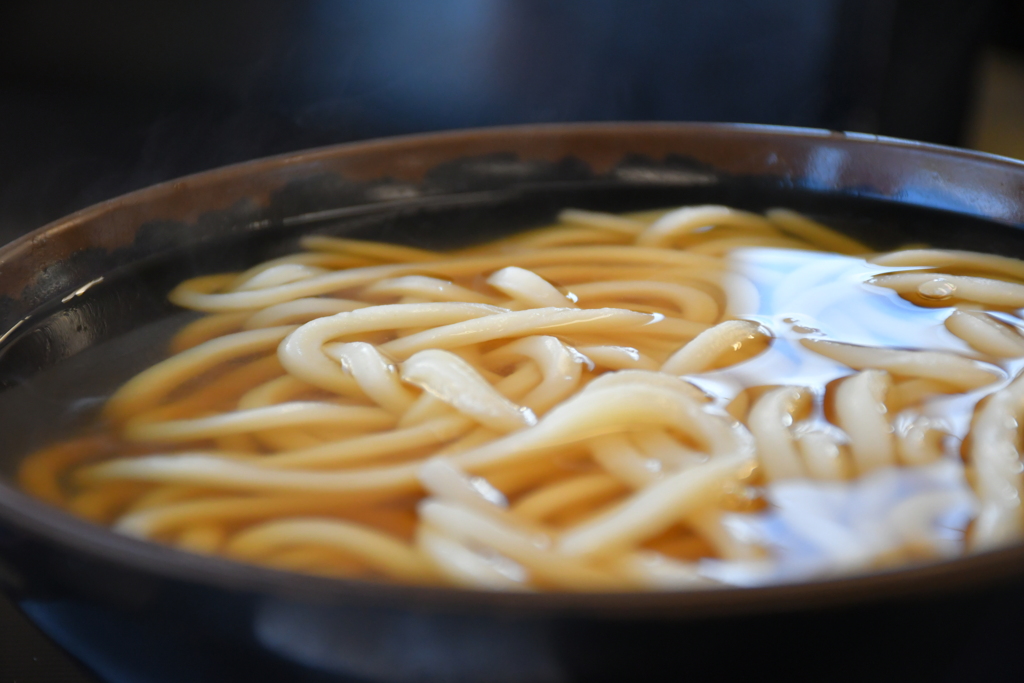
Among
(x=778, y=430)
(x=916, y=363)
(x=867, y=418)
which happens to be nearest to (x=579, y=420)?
(x=778, y=430)

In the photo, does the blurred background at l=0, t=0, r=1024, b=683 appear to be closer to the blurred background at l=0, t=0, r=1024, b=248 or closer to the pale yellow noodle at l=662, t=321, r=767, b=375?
the blurred background at l=0, t=0, r=1024, b=248

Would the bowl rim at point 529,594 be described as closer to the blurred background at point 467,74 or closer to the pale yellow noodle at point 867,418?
the pale yellow noodle at point 867,418

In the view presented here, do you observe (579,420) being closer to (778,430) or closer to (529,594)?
(778,430)

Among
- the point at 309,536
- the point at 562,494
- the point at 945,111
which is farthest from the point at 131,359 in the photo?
the point at 945,111

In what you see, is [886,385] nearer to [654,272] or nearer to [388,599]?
[654,272]


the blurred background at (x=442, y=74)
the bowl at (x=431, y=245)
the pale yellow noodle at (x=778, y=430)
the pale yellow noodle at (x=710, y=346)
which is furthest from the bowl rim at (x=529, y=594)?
the blurred background at (x=442, y=74)
